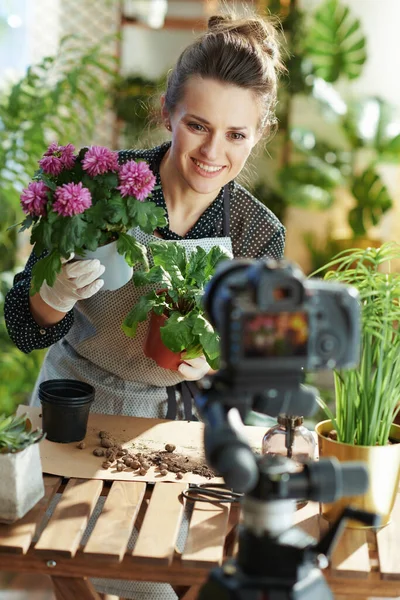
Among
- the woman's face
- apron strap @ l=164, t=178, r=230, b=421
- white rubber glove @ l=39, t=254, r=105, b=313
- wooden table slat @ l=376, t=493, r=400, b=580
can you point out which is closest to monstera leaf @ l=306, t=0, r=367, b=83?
the woman's face

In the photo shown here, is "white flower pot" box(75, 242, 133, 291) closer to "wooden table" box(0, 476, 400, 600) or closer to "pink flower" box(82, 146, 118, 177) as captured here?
"pink flower" box(82, 146, 118, 177)

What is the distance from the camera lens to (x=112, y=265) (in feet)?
5.75

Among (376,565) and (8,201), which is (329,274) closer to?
(376,565)

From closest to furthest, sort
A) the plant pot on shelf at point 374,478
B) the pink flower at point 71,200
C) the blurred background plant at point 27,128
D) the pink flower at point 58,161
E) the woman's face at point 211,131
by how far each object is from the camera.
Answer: the plant pot on shelf at point 374,478, the pink flower at point 71,200, the pink flower at point 58,161, the woman's face at point 211,131, the blurred background plant at point 27,128

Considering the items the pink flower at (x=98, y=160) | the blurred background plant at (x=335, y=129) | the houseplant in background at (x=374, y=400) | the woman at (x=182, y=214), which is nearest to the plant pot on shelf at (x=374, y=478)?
the houseplant in background at (x=374, y=400)

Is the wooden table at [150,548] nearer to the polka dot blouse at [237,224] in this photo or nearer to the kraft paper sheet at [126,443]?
the kraft paper sheet at [126,443]

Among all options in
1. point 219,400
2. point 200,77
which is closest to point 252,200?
point 200,77

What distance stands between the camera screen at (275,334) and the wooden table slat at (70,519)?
0.58m

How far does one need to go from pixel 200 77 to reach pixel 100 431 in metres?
0.85

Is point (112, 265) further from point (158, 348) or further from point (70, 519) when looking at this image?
point (70, 519)

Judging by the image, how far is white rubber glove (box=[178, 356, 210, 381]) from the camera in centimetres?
180

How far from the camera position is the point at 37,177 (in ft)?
5.59

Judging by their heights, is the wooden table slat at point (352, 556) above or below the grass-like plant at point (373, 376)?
below

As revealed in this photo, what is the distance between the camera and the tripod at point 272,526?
942 mm
